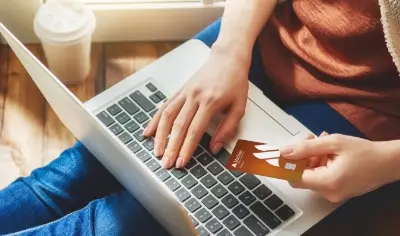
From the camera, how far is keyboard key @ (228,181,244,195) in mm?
891

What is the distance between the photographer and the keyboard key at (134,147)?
3.02 feet

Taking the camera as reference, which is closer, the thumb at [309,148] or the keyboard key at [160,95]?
the thumb at [309,148]

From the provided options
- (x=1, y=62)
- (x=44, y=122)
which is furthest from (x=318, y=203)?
(x=1, y=62)

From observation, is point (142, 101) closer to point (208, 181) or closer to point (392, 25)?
point (208, 181)

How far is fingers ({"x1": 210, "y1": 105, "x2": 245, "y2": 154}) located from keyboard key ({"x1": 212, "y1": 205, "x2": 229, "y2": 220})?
0.26 ft

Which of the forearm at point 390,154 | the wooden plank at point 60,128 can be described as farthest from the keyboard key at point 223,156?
the wooden plank at point 60,128

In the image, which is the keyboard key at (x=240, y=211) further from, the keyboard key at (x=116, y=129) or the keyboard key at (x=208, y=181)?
the keyboard key at (x=116, y=129)

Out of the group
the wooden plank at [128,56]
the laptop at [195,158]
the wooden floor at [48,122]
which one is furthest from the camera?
the wooden plank at [128,56]

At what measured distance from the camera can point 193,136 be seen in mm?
896

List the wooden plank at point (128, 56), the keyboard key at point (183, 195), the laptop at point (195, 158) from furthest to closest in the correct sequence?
1. the wooden plank at point (128, 56)
2. the keyboard key at point (183, 195)
3. the laptop at point (195, 158)

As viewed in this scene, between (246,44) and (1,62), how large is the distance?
63 centimetres

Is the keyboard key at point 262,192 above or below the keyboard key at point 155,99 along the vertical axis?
below

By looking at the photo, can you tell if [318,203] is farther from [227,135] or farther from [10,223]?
[10,223]

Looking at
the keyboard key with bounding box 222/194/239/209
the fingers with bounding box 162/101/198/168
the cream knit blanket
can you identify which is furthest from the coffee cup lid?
the cream knit blanket
